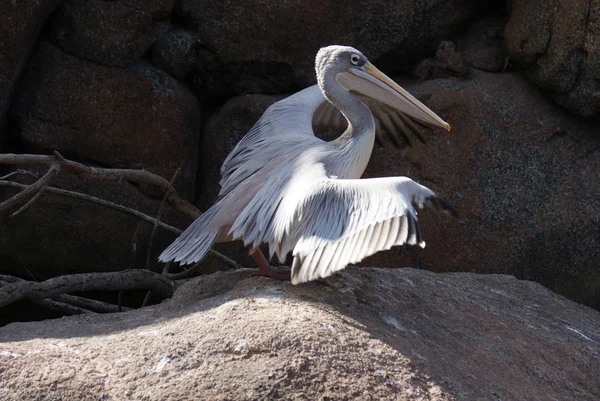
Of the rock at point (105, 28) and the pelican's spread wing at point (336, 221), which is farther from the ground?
the rock at point (105, 28)

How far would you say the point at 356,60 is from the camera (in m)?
5.03

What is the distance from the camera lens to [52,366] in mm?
3420

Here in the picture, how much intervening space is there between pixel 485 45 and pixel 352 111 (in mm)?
1779

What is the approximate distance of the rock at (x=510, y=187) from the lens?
5.89 metres

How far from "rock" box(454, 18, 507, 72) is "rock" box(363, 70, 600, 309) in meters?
0.31

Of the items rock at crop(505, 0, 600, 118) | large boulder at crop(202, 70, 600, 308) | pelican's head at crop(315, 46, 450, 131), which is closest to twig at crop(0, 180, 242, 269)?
large boulder at crop(202, 70, 600, 308)

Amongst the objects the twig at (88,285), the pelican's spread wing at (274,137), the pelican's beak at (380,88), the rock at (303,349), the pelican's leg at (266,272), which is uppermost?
the pelican's beak at (380,88)

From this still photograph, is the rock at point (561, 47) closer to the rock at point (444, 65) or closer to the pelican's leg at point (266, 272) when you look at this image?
the rock at point (444, 65)

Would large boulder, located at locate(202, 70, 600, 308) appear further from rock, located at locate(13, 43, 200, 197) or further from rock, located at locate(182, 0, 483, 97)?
rock, located at locate(13, 43, 200, 197)

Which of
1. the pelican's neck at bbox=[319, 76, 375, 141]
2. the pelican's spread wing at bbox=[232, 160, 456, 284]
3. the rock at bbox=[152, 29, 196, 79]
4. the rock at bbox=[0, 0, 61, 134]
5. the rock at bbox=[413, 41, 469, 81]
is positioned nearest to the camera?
the pelican's spread wing at bbox=[232, 160, 456, 284]

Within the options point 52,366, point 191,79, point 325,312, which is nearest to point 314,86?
point 191,79

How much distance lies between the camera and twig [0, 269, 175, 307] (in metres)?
4.59

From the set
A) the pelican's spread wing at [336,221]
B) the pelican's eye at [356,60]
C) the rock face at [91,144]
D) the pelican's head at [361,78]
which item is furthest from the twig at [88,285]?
the pelican's eye at [356,60]

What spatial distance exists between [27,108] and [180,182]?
1.05 meters
